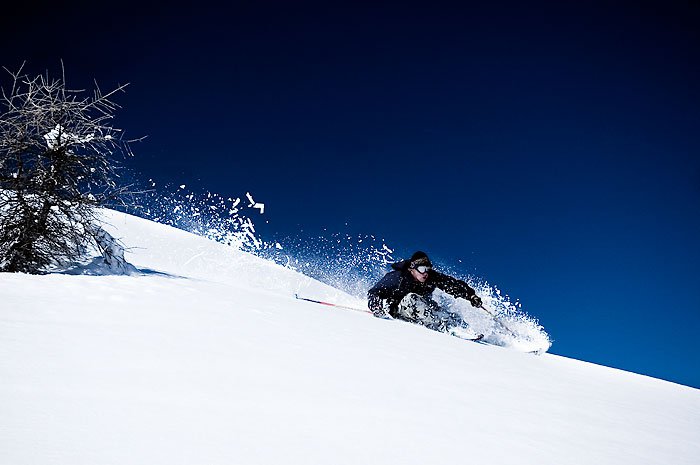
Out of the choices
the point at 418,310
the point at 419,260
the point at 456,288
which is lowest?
the point at 418,310

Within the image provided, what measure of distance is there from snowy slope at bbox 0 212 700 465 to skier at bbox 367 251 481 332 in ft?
8.32

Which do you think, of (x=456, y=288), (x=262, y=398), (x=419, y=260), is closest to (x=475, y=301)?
(x=456, y=288)

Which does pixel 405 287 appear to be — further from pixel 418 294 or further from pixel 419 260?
pixel 419 260

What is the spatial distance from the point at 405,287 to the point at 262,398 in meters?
5.10

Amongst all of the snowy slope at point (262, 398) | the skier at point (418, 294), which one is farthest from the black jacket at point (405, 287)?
the snowy slope at point (262, 398)

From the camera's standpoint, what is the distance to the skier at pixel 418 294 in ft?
21.4

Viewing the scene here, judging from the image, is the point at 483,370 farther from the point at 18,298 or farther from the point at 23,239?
the point at 23,239

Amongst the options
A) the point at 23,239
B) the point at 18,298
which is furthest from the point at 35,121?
the point at 18,298

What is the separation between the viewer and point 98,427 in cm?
122

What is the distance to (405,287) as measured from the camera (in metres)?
6.68

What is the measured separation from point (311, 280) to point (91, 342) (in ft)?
41.6

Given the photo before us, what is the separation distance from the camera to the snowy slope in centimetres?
124

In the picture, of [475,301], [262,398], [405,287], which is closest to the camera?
[262,398]

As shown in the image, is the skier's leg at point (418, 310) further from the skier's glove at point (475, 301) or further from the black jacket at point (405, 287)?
the skier's glove at point (475, 301)
